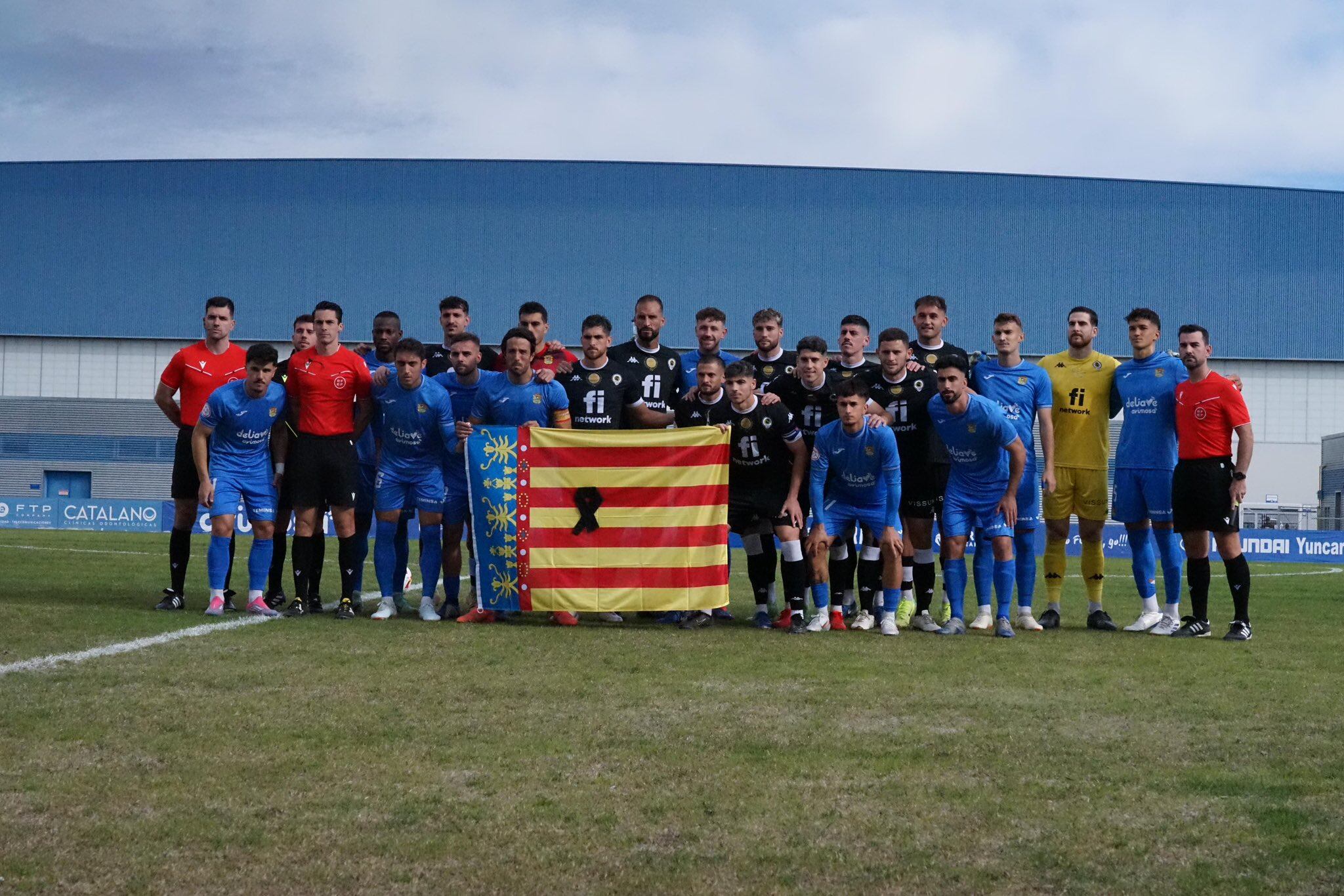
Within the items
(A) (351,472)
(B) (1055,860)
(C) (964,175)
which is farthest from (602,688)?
(C) (964,175)

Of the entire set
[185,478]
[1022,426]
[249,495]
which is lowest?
[249,495]

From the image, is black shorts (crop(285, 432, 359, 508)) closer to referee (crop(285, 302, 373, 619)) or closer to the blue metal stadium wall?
referee (crop(285, 302, 373, 619))

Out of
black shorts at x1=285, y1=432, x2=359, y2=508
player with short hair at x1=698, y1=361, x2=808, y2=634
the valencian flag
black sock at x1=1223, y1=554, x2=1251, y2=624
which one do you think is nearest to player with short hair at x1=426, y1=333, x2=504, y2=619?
A: the valencian flag

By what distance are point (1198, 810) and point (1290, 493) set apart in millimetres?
43915

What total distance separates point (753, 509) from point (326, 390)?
9.40ft

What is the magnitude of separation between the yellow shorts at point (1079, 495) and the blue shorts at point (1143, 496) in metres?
0.11

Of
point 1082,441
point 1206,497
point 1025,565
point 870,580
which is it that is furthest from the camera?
point 1082,441

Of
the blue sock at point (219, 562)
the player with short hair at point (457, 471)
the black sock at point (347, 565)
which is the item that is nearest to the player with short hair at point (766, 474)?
the player with short hair at point (457, 471)

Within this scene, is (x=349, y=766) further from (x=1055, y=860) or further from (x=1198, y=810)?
(x=1198, y=810)

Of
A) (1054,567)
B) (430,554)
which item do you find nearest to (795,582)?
(1054,567)

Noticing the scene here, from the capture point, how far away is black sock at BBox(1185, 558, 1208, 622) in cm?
867

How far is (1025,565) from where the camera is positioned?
8.95m

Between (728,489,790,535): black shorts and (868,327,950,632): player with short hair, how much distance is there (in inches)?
31.8

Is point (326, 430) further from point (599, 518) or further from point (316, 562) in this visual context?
point (599, 518)
